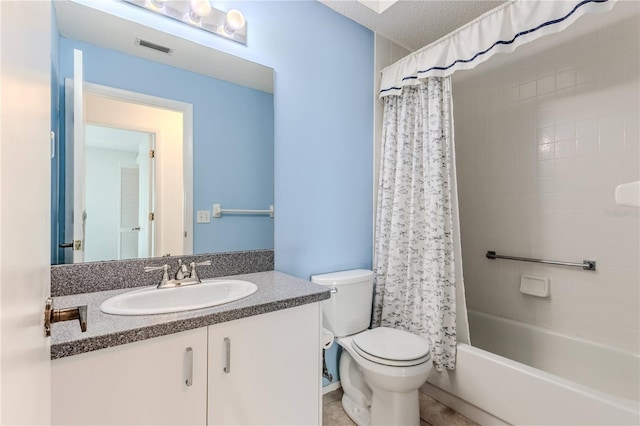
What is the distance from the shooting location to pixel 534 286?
2068mm

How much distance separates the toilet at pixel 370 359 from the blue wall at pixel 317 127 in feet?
0.59

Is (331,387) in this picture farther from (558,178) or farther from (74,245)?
(558,178)

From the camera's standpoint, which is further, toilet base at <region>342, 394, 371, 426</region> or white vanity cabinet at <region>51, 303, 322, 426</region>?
toilet base at <region>342, 394, 371, 426</region>

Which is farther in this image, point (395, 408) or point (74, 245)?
point (395, 408)

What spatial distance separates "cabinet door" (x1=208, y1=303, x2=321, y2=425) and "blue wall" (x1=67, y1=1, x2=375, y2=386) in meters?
0.53

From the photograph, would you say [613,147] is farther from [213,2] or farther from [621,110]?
[213,2]

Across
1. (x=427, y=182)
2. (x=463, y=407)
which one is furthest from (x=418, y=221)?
(x=463, y=407)

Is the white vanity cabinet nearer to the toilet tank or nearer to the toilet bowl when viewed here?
the toilet bowl

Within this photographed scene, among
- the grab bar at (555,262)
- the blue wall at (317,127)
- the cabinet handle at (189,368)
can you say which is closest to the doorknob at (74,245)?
the cabinet handle at (189,368)

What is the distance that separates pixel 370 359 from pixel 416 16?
6.57 feet

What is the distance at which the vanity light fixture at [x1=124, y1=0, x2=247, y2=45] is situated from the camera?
1.35m

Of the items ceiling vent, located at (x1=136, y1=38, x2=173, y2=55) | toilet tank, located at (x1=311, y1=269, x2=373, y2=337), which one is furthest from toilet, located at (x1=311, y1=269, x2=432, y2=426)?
ceiling vent, located at (x1=136, y1=38, x2=173, y2=55)

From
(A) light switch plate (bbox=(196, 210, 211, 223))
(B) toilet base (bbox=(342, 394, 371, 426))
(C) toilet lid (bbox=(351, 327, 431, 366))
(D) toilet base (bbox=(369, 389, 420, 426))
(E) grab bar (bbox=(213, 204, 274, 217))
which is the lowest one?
(B) toilet base (bbox=(342, 394, 371, 426))

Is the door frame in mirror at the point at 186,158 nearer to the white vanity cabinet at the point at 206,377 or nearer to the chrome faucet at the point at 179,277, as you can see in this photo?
the chrome faucet at the point at 179,277
